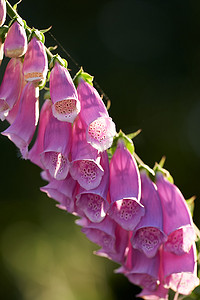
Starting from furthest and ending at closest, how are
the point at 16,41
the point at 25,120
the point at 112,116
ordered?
1. the point at 112,116
2. the point at 25,120
3. the point at 16,41

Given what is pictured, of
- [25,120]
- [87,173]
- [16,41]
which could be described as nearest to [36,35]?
[16,41]

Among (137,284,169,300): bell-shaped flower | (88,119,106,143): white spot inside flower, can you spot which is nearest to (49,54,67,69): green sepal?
(88,119,106,143): white spot inside flower

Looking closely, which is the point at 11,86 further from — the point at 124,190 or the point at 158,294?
the point at 158,294

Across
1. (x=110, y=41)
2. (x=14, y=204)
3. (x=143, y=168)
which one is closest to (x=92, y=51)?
(x=110, y=41)

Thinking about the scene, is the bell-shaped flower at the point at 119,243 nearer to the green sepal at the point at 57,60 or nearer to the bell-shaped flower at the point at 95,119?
the bell-shaped flower at the point at 95,119

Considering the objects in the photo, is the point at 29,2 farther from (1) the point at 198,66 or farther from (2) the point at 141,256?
(2) the point at 141,256

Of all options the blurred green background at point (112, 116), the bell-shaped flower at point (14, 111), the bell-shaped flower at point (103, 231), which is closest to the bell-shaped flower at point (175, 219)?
the bell-shaped flower at point (103, 231)

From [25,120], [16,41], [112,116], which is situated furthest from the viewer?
[112,116]
